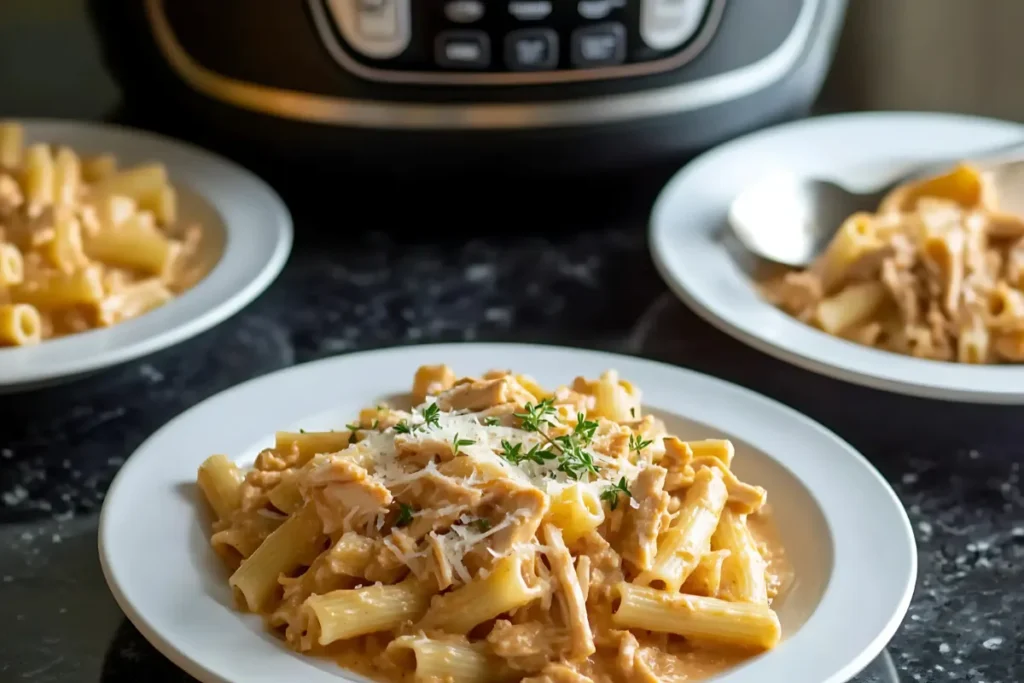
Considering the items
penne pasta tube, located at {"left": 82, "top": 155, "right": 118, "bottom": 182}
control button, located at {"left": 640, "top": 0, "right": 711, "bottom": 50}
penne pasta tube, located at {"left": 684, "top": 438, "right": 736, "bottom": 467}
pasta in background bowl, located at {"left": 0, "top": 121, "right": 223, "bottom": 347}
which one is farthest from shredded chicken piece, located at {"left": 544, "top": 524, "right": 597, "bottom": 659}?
penne pasta tube, located at {"left": 82, "top": 155, "right": 118, "bottom": 182}

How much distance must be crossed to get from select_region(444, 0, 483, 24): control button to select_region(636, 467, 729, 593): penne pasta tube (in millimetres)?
488

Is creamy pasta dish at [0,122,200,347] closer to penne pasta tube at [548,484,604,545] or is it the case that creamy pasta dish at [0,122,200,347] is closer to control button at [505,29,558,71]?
control button at [505,29,558,71]

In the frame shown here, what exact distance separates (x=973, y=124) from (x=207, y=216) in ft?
2.51

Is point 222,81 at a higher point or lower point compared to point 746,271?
higher

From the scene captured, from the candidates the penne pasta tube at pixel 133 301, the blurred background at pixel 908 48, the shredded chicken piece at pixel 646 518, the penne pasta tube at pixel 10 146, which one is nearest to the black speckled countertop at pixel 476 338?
the penne pasta tube at pixel 133 301

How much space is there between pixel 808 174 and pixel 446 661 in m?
0.73

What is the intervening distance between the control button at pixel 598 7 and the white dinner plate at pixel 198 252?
0.31m

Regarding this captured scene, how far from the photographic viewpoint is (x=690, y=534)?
0.70m

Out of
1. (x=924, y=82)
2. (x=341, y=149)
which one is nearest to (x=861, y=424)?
(x=341, y=149)

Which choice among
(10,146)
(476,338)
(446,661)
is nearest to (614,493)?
(446,661)

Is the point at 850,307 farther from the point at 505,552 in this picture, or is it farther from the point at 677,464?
the point at 505,552

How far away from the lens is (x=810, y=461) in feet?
2.58

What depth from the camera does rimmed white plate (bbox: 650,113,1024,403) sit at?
34.4 inches

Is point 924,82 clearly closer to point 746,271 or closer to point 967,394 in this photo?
point 746,271
